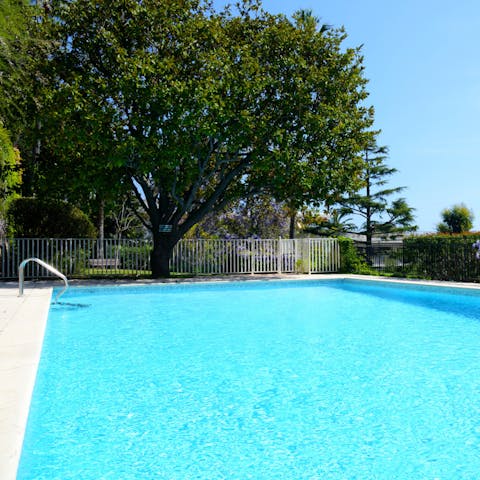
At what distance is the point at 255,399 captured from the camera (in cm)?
432

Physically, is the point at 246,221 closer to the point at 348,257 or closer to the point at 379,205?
the point at 348,257

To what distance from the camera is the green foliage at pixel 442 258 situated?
577 inches

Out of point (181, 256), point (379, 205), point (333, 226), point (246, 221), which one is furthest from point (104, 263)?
point (379, 205)

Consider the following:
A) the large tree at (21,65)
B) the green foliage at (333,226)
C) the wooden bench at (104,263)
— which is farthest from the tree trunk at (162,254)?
the green foliage at (333,226)

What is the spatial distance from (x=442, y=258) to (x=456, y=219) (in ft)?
132

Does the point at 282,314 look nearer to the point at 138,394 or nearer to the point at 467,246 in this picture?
the point at 138,394

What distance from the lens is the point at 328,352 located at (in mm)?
6250

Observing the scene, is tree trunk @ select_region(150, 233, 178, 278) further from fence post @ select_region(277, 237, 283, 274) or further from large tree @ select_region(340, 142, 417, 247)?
large tree @ select_region(340, 142, 417, 247)

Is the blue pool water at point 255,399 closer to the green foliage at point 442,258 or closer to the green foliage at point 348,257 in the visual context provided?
the green foliage at point 442,258

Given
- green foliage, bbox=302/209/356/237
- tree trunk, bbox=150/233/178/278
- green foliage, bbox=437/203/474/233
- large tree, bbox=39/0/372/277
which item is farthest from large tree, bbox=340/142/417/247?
green foliage, bbox=437/203/474/233

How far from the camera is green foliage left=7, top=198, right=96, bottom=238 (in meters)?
16.4

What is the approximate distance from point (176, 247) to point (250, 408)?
46.0ft

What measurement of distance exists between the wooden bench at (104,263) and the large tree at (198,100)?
146cm

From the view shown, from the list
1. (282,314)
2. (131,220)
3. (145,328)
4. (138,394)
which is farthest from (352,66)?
(131,220)
